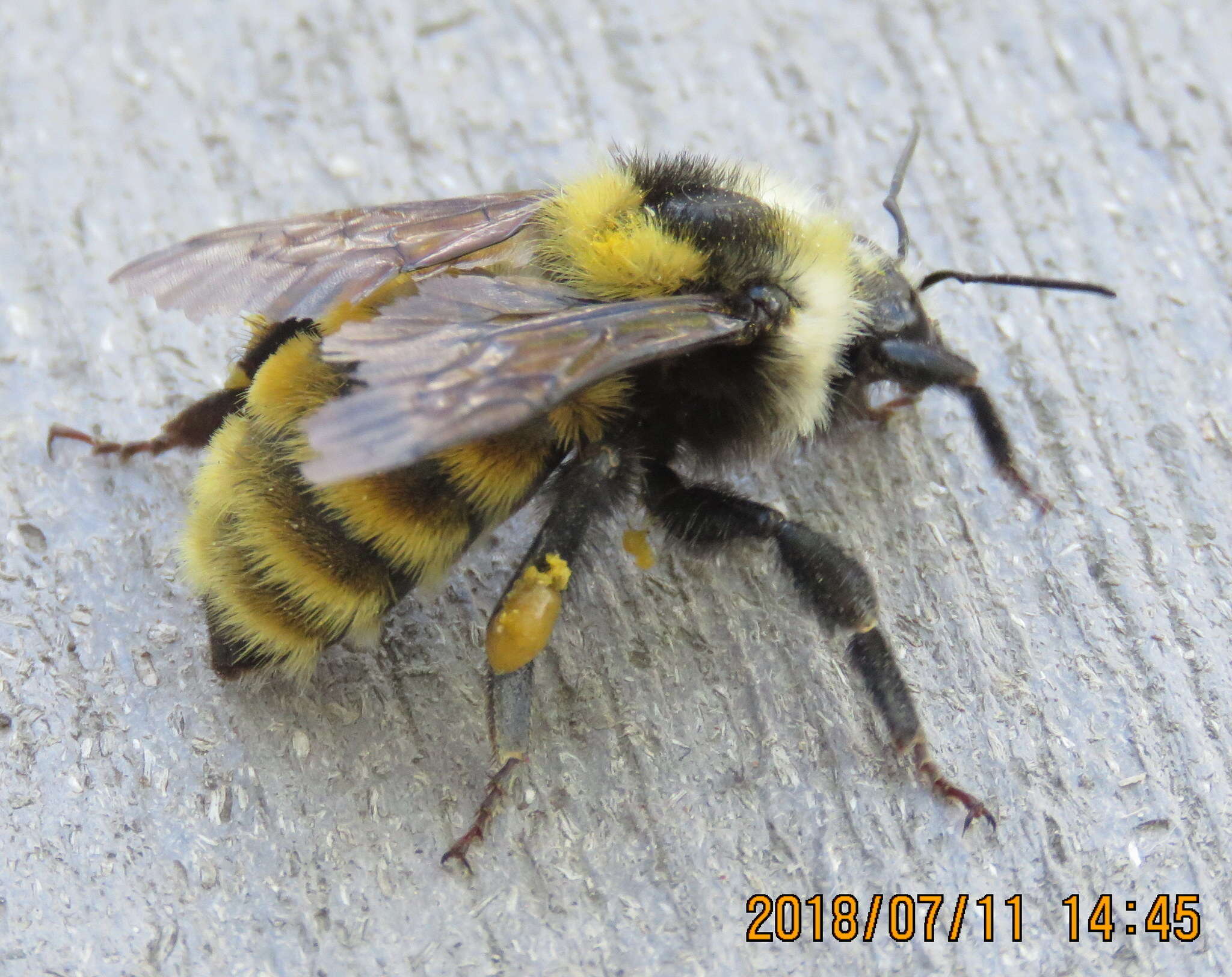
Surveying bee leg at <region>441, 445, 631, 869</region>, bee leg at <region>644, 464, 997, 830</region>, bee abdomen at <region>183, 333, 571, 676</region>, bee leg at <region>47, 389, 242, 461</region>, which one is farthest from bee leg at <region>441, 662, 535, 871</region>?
bee leg at <region>47, 389, 242, 461</region>

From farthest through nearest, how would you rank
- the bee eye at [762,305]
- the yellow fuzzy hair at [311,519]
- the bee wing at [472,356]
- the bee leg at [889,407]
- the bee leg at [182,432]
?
1. the bee leg at [889,407]
2. the bee leg at [182,432]
3. the bee eye at [762,305]
4. the yellow fuzzy hair at [311,519]
5. the bee wing at [472,356]

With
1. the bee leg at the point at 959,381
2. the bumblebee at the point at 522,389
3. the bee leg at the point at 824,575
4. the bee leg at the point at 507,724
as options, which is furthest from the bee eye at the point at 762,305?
the bee leg at the point at 507,724

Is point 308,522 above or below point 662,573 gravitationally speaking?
above

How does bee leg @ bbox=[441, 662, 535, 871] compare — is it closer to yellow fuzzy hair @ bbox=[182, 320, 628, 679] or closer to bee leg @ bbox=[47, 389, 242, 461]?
yellow fuzzy hair @ bbox=[182, 320, 628, 679]

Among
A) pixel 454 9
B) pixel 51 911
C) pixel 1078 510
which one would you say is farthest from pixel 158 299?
pixel 1078 510

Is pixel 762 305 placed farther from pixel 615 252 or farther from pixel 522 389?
pixel 522 389

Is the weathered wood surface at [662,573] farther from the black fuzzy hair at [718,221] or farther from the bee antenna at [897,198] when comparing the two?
the black fuzzy hair at [718,221]

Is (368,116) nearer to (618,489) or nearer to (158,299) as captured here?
(158,299)

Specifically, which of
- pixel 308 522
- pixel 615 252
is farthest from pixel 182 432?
pixel 615 252
